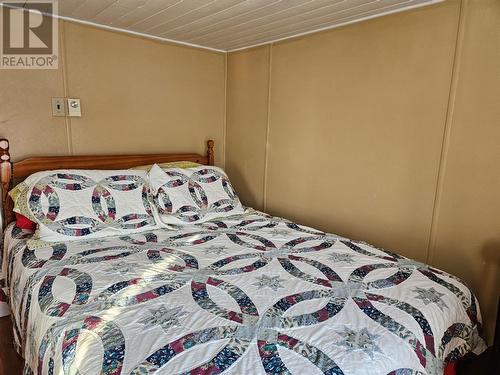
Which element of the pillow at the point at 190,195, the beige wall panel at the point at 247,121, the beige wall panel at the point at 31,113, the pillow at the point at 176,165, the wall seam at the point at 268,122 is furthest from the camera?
the beige wall panel at the point at 247,121

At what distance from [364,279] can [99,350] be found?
1053 millimetres

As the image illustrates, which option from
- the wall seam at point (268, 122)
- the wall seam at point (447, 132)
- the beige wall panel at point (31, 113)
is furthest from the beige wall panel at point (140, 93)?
the wall seam at point (447, 132)

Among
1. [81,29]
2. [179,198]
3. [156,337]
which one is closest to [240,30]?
[81,29]

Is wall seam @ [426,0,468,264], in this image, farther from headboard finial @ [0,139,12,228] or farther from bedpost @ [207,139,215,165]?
headboard finial @ [0,139,12,228]

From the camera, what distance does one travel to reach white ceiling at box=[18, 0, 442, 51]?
6.13ft

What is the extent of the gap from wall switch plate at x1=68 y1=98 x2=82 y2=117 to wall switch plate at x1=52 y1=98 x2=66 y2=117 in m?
0.04

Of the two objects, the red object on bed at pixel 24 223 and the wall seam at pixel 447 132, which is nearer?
the wall seam at pixel 447 132

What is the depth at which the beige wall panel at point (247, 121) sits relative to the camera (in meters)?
2.78

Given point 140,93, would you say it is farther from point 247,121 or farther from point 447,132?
point 447,132

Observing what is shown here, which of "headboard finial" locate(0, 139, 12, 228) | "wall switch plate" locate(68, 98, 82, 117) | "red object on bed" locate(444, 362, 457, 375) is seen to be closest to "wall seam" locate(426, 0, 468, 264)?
"red object on bed" locate(444, 362, 457, 375)

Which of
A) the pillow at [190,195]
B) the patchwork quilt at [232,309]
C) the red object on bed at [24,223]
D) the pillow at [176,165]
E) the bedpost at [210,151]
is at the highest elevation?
the bedpost at [210,151]

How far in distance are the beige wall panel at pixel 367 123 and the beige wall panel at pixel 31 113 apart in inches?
63.2

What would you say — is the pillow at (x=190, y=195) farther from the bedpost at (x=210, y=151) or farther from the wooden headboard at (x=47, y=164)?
the bedpost at (x=210, y=151)

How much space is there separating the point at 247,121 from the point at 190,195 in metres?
0.99
